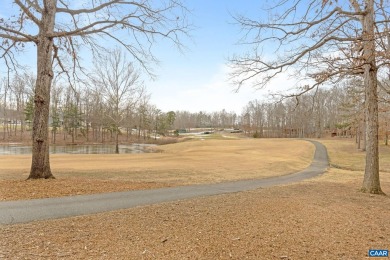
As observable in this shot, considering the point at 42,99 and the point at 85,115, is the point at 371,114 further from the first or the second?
the point at 85,115

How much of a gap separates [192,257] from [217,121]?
13747 cm

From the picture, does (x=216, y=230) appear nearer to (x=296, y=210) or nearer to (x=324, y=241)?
(x=324, y=241)

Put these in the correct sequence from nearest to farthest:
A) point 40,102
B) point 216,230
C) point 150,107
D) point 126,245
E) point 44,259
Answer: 1. point 44,259
2. point 126,245
3. point 216,230
4. point 40,102
5. point 150,107

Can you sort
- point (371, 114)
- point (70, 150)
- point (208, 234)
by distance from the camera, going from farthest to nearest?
point (70, 150)
point (371, 114)
point (208, 234)

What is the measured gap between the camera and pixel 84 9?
34.9ft

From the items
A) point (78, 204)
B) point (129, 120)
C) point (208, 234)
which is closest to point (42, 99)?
point (78, 204)

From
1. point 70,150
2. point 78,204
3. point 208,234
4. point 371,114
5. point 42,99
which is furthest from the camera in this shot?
point 70,150

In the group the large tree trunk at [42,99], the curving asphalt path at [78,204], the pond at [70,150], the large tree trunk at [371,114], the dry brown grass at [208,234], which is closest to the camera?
the dry brown grass at [208,234]

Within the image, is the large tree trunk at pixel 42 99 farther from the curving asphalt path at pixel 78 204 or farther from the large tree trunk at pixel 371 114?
the large tree trunk at pixel 371 114

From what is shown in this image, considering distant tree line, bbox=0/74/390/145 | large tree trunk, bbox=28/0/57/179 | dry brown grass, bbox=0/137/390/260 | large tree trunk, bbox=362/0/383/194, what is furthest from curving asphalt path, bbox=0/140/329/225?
distant tree line, bbox=0/74/390/145

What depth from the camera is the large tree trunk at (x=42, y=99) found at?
9969mm

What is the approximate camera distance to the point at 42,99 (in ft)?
32.6

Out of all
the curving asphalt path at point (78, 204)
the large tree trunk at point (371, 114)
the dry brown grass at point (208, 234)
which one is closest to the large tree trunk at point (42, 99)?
the curving asphalt path at point (78, 204)

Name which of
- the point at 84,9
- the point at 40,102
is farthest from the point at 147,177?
the point at 84,9
